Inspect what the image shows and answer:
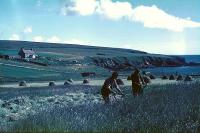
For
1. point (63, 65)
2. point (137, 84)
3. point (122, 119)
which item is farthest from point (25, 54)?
point (122, 119)

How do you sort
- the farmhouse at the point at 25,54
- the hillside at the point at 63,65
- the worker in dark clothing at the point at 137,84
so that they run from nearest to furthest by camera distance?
Result: the worker in dark clothing at the point at 137,84 < the hillside at the point at 63,65 < the farmhouse at the point at 25,54

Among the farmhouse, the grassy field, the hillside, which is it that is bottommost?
the hillside

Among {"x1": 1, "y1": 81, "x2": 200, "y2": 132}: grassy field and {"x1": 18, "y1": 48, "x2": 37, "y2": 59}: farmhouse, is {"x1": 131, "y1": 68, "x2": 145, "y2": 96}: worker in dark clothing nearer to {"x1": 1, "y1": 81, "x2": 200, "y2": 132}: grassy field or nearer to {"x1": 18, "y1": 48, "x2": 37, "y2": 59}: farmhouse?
{"x1": 1, "y1": 81, "x2": 200, "y2": 132}: grassy field

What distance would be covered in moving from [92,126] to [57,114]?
241 centimetres

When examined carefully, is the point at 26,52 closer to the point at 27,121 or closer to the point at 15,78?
the point at 15,78

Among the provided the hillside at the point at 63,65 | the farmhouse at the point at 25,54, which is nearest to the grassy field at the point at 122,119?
the hillside at the point at 63,65

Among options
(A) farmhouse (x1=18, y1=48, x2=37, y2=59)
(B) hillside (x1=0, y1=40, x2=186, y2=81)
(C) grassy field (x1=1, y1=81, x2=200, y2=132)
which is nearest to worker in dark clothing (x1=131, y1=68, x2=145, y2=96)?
(C) grassy field (x1=1, y1=81, x2=200, y2=132)

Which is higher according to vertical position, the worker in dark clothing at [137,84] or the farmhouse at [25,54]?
the worker in dark clothing at [137,84]

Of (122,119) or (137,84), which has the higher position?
(137,84)

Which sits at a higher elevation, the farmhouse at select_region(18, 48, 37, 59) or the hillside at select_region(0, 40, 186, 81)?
the farmhouse at select_region(18, 48, 37, 59)

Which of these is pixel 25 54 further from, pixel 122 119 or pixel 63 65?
pixel 122 119

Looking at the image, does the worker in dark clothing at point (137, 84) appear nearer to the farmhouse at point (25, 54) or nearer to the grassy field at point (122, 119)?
the grassy field at point (122, 119)

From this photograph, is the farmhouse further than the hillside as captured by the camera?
Yes

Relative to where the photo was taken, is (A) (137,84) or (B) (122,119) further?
(A) (137,84)
